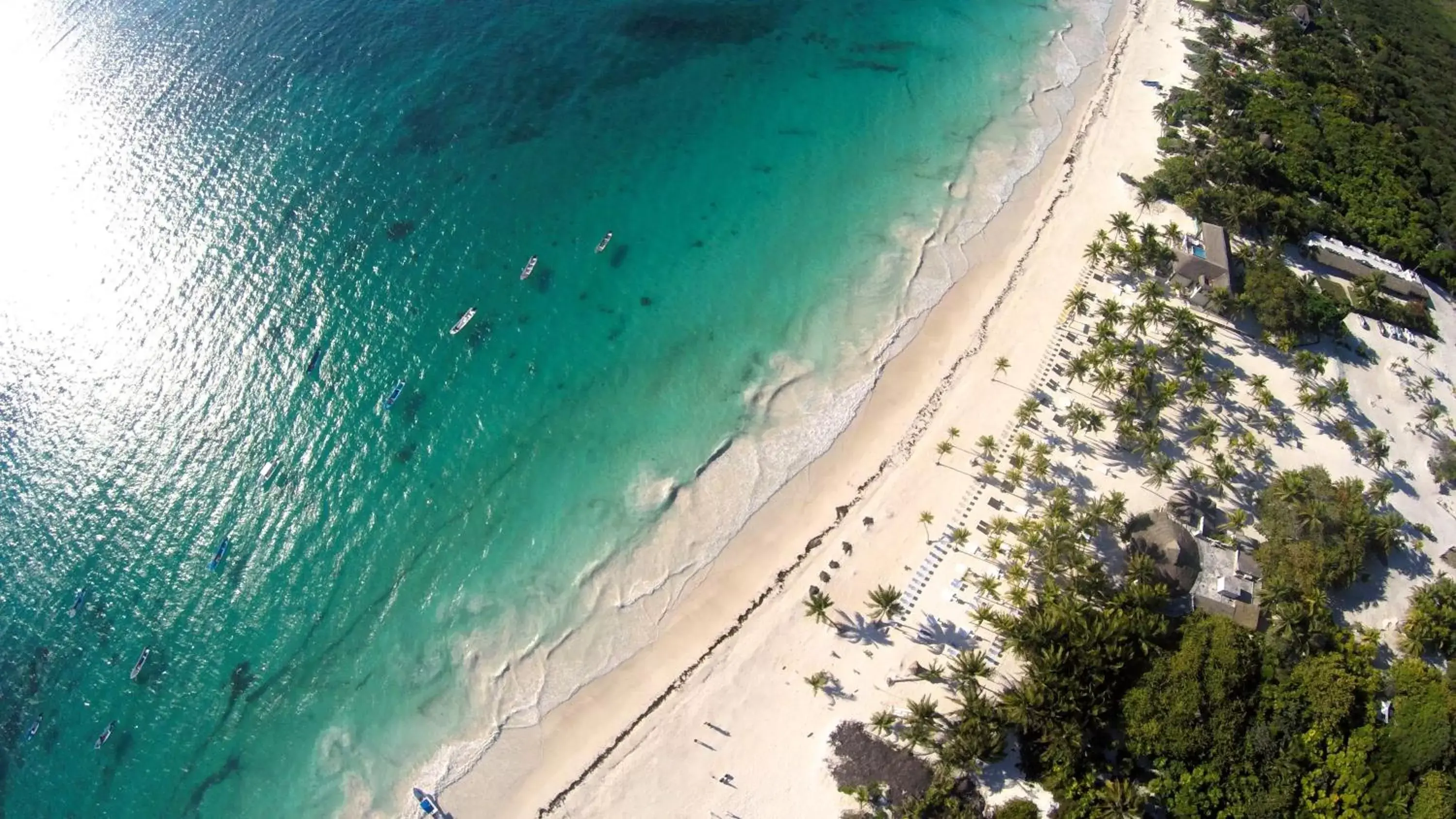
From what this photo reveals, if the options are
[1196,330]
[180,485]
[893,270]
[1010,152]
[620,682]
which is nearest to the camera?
[620,682]

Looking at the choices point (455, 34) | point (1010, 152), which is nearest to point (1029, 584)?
point (1010, 152)

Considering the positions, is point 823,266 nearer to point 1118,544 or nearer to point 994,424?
point 994,424

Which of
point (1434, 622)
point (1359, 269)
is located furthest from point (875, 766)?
point (1359, 269)

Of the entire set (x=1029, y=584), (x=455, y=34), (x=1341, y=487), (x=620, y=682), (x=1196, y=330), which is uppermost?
(x=455, y=34)

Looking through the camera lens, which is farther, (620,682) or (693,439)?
(693,439)

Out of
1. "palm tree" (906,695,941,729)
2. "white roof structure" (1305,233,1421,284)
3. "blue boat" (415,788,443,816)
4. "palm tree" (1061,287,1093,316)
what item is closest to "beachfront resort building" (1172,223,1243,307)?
Answer: "palm tree" (1061,287,1093,316)

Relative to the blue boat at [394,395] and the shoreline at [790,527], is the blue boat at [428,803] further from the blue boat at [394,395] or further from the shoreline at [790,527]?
the blue boat at [394,395]

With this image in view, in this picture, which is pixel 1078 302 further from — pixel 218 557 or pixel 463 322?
pixel 218 557
